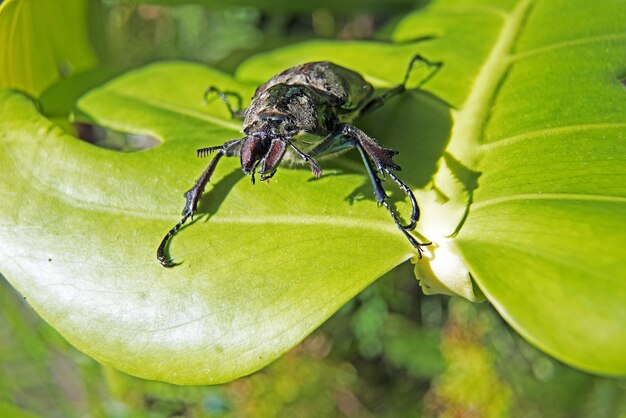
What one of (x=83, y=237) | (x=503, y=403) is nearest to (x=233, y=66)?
(x=83, y=237)

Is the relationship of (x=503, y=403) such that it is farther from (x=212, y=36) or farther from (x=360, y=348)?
(x=212, y=36)

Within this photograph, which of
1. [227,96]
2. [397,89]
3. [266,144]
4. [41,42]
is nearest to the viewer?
[266,144]

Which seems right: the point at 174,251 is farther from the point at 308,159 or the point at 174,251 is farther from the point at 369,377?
the point at 369,377

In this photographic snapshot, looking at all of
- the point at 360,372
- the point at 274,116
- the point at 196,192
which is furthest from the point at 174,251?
the point at 360,372

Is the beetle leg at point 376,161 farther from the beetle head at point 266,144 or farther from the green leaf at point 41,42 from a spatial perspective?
the green leaf at point 41,42

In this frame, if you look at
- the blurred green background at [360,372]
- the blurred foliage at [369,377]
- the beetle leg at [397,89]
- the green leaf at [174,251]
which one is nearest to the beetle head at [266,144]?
the green leaf at [174,251]

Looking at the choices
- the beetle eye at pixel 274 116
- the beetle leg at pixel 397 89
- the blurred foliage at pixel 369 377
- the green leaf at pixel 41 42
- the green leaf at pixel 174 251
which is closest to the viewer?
the green leaf at pixel 174 251
